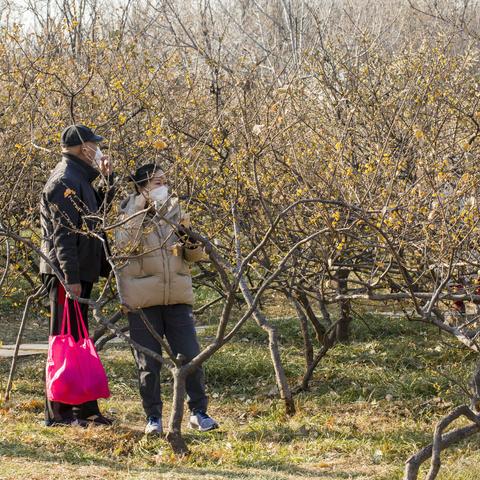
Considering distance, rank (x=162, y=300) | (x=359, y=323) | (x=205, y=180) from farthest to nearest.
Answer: (x=359, y=323)
(x=205, y=180)
(x=162, y=300)

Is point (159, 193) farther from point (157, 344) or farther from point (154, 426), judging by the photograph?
point (154, 426)

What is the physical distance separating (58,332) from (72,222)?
773 mm

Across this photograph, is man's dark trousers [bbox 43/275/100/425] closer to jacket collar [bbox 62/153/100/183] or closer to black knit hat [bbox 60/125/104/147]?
jacket collar [bbox 62/153/100/183]

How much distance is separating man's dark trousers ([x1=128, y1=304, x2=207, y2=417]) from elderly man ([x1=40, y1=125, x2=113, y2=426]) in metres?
0.40

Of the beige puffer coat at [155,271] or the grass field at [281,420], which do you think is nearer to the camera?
the grass field at [281,420]

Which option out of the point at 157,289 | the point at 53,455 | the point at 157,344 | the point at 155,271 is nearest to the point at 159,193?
the point at 155,271

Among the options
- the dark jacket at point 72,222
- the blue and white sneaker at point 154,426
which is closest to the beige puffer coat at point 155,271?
the dark jacket at point 72,222

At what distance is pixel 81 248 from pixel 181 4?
77.0 ft

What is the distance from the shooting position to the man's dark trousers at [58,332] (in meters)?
5.89

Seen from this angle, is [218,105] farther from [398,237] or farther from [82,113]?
[398,237]

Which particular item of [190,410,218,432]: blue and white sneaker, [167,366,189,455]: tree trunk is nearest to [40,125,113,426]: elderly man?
[190,410,218,432]: blue and white sneaker

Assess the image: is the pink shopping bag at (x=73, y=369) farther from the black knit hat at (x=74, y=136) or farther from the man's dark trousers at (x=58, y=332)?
the black knit hat at (x=74, y=136)

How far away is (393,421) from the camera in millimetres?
6285

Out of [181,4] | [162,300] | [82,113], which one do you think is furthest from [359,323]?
[181,4]
